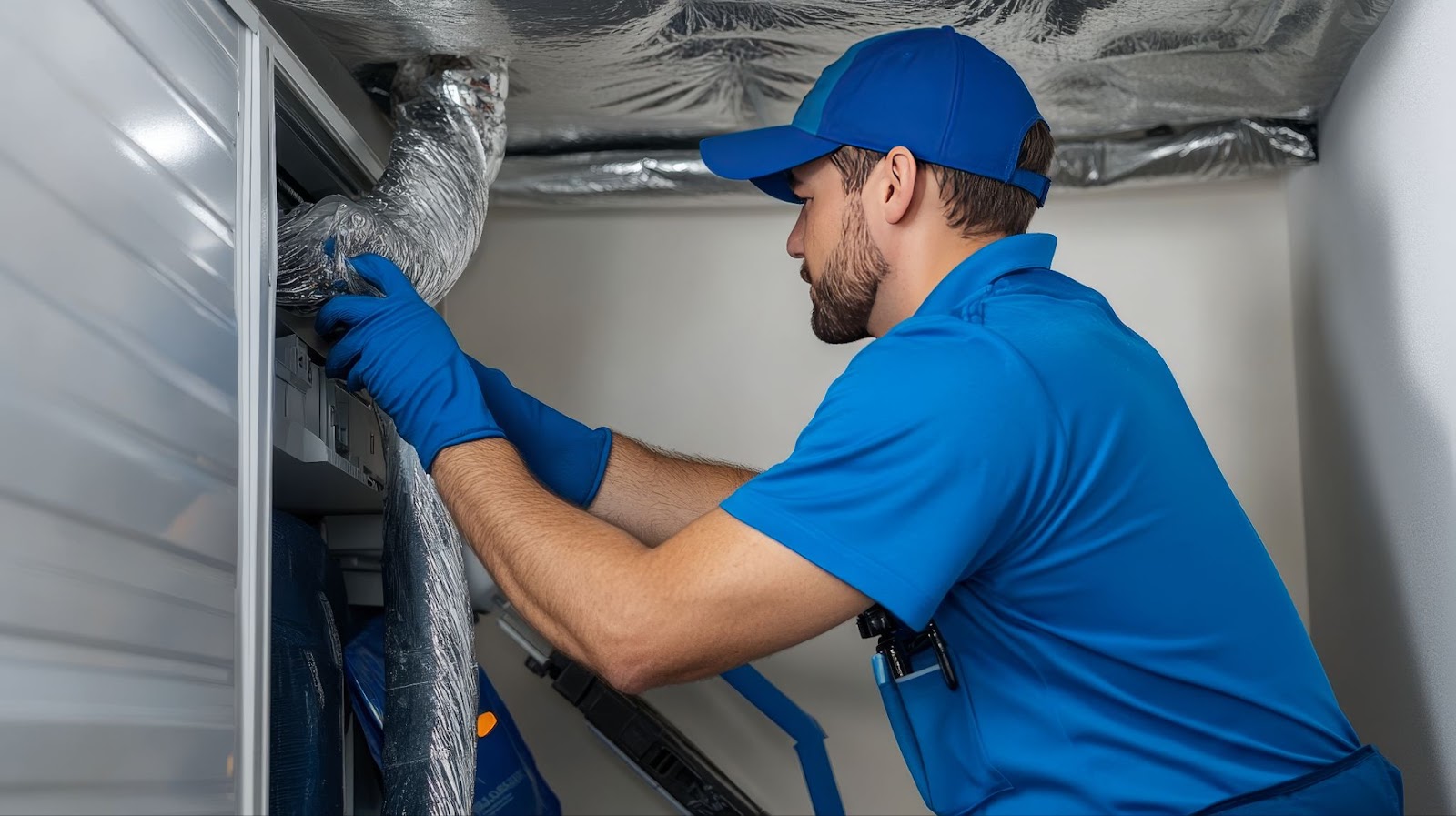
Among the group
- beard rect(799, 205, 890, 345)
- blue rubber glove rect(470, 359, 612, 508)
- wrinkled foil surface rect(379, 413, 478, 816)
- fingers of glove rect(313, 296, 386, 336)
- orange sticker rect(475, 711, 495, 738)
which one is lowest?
orange sticker rect(475, 711, 495, 738)

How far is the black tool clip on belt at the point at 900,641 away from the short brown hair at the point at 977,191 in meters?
0.42

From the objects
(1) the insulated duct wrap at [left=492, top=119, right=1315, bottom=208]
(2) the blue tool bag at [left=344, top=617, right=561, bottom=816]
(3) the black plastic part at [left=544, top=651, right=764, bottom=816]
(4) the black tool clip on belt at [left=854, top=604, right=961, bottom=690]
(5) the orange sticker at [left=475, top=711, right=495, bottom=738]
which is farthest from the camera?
(1) the insulated duct wrap at [left=492, top=119, right=1315, bottom=208]

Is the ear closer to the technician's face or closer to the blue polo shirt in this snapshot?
the technician's face

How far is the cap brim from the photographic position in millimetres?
1342

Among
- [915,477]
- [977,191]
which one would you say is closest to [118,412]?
[915,477]

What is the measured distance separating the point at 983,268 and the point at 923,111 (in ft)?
0.61

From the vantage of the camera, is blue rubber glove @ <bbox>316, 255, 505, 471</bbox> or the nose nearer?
blue rubber glove @ <bbox>316, 255, 505, 471</bbox>

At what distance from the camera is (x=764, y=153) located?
1378mm

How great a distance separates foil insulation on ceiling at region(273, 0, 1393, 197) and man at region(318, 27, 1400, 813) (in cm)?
30

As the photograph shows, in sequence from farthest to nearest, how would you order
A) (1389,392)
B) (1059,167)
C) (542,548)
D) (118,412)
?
(1059,167) < (1389,392) < (542,548) < (118,412)

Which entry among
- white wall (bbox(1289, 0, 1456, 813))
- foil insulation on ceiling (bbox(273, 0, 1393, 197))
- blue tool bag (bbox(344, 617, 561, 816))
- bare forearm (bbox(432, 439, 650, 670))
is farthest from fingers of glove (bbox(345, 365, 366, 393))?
white wall (bbox(1289, 0, 1456, 813))

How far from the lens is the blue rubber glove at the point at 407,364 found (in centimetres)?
122

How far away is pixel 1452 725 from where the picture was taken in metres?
1.28

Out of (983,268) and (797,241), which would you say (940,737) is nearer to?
(983,268)
